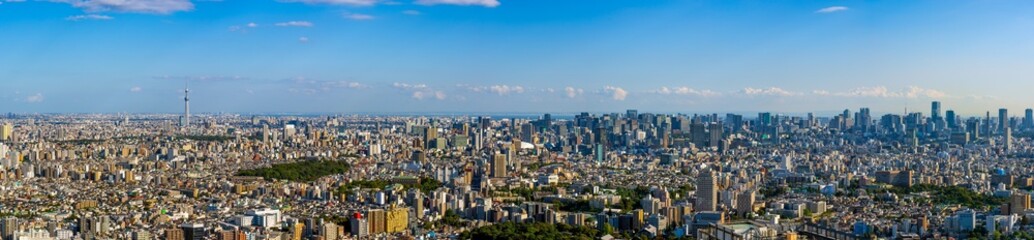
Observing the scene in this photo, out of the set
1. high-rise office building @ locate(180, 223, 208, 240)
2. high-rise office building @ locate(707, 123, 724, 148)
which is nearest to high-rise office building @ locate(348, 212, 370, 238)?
high-rise office building @ locate(180, 223, 208, 240)

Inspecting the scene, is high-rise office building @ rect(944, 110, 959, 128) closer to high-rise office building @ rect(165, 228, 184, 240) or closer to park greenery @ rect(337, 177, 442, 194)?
park greenery @ rect(337, 177, 442, 194)

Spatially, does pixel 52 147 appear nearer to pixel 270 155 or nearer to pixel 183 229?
pixel 270 155

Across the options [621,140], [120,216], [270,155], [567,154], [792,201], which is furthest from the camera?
[621,140]

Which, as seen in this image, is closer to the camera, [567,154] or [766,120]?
[567,154]

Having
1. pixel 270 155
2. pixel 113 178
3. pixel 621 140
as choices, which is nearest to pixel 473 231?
pixel 113 178

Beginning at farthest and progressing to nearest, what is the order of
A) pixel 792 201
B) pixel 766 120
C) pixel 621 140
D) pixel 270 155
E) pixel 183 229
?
pixel 766 120 < pixel 621 140 < pixel 270 155 < pixel 792 201 < pixel 183 229

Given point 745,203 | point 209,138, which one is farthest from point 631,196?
point 209,138

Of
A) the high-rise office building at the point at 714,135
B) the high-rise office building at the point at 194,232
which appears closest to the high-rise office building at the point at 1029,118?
the high-rise office building at the point at 714,135
